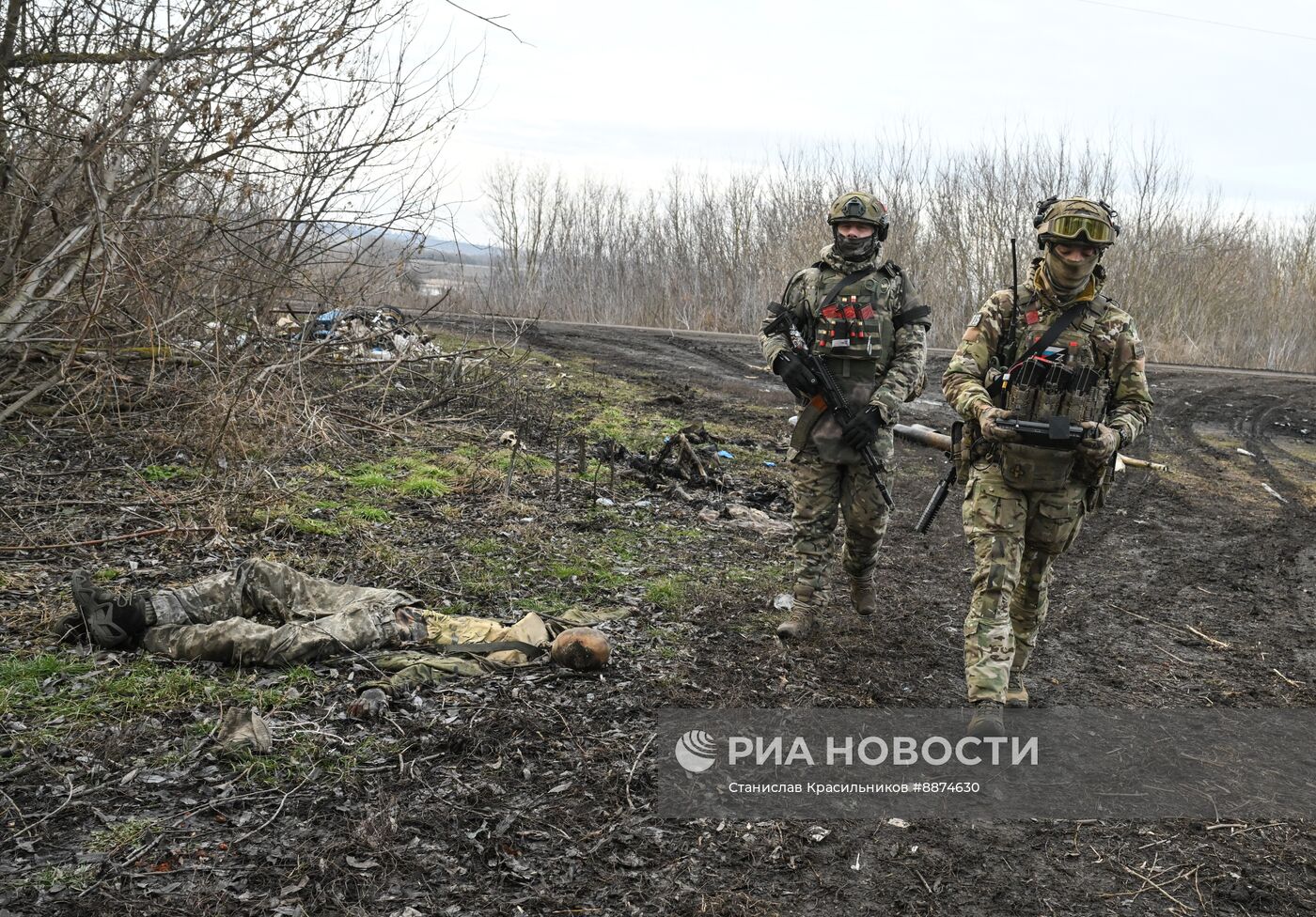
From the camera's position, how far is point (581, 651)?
184 inches

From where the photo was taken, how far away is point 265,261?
26.1 feet

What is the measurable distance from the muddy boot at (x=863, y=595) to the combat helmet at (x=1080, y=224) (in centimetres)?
225

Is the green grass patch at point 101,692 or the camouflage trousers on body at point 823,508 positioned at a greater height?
the camouflage trousers on body at point 823,508

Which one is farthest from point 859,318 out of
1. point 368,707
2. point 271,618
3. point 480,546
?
point 271,618

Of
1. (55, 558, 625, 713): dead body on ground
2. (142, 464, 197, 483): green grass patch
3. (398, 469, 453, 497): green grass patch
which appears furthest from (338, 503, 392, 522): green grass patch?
(55, 558, 625, 713): dead body on ground

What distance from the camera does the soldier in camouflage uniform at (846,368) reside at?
5.21 meters

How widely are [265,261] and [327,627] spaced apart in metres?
4.39

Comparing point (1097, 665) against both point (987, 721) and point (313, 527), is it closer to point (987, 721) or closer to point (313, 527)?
point (987, 721)

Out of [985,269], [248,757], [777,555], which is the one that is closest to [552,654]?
[248,757]

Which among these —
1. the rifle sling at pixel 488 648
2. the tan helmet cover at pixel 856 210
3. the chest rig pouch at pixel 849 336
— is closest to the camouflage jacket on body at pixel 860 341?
the chest rig pouch at pixel 849 336

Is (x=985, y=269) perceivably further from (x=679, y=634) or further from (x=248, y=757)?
(x=248, y=757)

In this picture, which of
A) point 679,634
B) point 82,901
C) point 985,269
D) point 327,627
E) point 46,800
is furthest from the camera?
point 985,269

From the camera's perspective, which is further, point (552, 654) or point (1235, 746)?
point (552, 654)

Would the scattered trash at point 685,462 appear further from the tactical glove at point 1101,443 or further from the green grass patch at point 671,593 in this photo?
the tactical glove at point 1101,443
